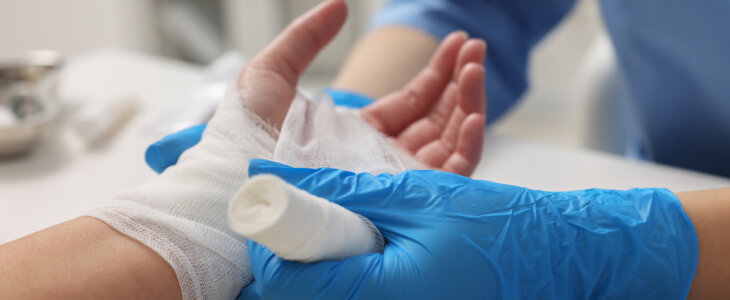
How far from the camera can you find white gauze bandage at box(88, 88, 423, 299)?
476 mm

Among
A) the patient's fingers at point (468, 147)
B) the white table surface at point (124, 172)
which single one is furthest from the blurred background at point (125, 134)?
the patient's fingers at point (468, 147)

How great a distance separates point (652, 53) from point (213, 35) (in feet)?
6.79

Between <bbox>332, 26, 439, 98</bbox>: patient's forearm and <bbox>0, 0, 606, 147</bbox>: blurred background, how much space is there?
1.32m

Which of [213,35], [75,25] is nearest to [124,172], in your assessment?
[213,35]

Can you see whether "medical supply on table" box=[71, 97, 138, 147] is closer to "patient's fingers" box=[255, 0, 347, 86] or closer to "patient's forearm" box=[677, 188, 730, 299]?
"patient's fingers" box=[255, 0, 347, 86]

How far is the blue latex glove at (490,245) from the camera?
1.37 feet

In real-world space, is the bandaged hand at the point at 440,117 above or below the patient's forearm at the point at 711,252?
above

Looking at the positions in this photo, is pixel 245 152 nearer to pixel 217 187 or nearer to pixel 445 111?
pixel 217 187

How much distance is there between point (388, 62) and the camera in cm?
88

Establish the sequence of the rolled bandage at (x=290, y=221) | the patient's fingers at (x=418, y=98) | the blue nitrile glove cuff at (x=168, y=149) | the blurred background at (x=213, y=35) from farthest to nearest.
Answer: the blurred background at (x=213, y=35) < the patient's fingers at (x=418, y=98) < the blue nitrile glove cuff at (x=168, y=149) < the rolled bandage at (x=290, y=221)

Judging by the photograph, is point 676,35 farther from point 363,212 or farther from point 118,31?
point 118,31

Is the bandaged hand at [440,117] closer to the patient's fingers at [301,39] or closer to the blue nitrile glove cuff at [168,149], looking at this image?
the blue nitrile glove cuff at [168,149]

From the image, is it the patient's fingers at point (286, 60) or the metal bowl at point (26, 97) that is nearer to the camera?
the patient's fingers at point (286, 60)

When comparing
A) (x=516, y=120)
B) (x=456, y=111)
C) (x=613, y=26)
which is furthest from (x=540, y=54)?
(x=456, y=111)
